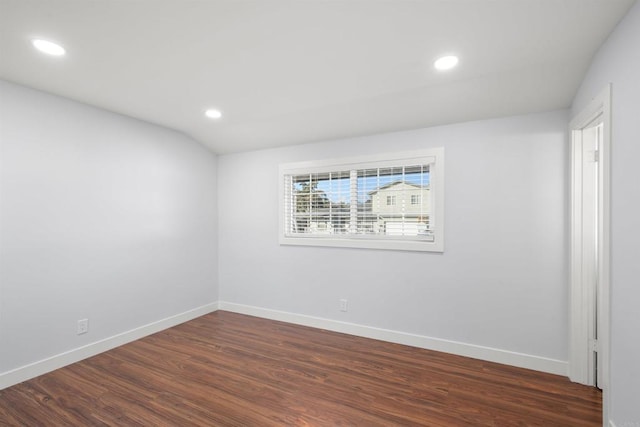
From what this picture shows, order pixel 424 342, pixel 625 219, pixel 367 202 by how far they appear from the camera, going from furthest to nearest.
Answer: pixel 367 202, pixel 424 342, pixel 625 219

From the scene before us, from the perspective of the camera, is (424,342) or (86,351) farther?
(424,342)

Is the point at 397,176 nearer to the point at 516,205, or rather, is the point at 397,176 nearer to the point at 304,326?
the point at 516,205

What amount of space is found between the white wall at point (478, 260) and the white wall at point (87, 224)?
4.77 ft

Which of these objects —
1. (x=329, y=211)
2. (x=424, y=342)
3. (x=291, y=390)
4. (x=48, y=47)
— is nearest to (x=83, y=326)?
(x=291, y=390)

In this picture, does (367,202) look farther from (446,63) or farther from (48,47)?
(48,47)

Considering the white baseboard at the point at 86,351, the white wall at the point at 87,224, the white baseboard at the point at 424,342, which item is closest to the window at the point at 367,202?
the white baseboard at the point at 424,342

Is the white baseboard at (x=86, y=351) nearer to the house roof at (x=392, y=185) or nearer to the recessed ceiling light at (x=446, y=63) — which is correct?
the house roof at (x=392, y=185)

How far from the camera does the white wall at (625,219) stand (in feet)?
4.70

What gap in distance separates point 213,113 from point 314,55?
1.55 m

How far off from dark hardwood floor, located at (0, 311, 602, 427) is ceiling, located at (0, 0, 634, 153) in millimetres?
2273

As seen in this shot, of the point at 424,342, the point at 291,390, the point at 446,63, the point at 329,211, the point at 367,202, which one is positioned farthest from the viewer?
the point at 329,211

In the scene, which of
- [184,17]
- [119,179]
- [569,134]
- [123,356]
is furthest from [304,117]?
[123,356]

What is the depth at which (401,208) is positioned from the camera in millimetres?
3287

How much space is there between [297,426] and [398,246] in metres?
1.89
